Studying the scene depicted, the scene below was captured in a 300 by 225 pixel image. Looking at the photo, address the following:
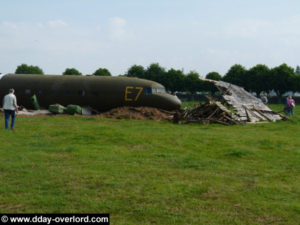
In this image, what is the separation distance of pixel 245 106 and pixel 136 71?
8219 cm

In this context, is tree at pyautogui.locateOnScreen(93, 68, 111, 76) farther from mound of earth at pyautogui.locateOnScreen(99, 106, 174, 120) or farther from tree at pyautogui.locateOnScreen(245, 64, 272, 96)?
mound of earth at pyautogui.locateOnScreen(99, 106, 174, 120)

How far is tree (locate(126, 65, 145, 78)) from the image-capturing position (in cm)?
11057

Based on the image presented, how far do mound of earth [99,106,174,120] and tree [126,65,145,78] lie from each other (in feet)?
257

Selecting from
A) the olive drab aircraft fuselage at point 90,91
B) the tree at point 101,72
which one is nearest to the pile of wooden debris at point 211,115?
the olive drab aircraft fuselage at point 90,91

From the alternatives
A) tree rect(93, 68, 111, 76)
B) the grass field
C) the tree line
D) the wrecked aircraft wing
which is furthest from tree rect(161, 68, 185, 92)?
the grass field

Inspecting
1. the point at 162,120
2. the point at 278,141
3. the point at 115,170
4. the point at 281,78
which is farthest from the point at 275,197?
the point at 281,78

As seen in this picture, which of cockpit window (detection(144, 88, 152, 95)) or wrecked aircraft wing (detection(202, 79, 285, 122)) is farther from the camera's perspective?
cockpit window (detection(144, 88, 152, 95))

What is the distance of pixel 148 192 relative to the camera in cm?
839

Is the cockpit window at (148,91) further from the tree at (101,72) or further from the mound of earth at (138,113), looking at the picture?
the tree at (101,72)

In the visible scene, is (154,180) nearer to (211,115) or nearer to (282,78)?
(211,115)

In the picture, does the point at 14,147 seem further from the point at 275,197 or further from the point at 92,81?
the point at 92,81

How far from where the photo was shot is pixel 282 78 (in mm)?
89812

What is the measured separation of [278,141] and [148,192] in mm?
11278

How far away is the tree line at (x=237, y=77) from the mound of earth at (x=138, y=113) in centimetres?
6737
